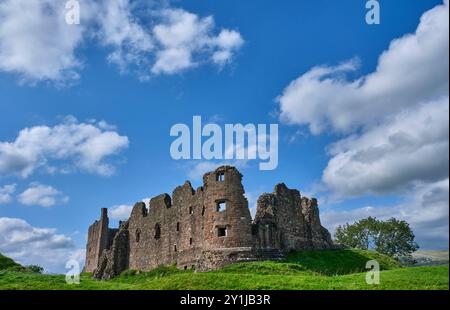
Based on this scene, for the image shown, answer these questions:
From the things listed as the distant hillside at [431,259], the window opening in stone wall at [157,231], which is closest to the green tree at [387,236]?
the distant hillside at [431,259]

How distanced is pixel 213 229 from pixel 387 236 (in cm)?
3534

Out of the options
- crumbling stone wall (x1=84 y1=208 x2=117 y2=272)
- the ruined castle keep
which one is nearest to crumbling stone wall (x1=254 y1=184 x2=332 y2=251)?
the ruined castle keep

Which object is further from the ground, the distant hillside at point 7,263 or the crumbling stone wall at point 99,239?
the crumbling stone wall at point 99,239

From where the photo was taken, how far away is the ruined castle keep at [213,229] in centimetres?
3797

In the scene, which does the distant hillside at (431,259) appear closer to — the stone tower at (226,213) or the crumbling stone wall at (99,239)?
the stone tower at (226,213)

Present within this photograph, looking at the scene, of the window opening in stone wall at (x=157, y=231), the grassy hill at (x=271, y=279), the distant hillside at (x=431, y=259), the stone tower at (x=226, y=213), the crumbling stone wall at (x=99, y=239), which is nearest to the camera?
the grassy hill at (x=271, y=279)

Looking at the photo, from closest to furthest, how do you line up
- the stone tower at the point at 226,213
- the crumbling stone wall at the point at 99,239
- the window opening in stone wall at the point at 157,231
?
the stone tower at the point at 226,213 → the window opening in stone wall at the point at 157,231 → the crumbling stone wall at the point at 99,239

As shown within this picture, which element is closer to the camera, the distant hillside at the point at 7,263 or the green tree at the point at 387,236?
the distant hillside at the point at 7,263

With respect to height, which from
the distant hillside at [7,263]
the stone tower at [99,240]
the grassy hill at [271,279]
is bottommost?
the grassy hill at [271,279]

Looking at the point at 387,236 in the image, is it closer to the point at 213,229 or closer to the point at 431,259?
the point at 431,259

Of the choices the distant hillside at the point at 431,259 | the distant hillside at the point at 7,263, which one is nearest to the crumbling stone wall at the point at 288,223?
the distant hillside at the point at 431,259

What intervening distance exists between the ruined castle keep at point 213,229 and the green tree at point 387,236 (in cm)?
1775
